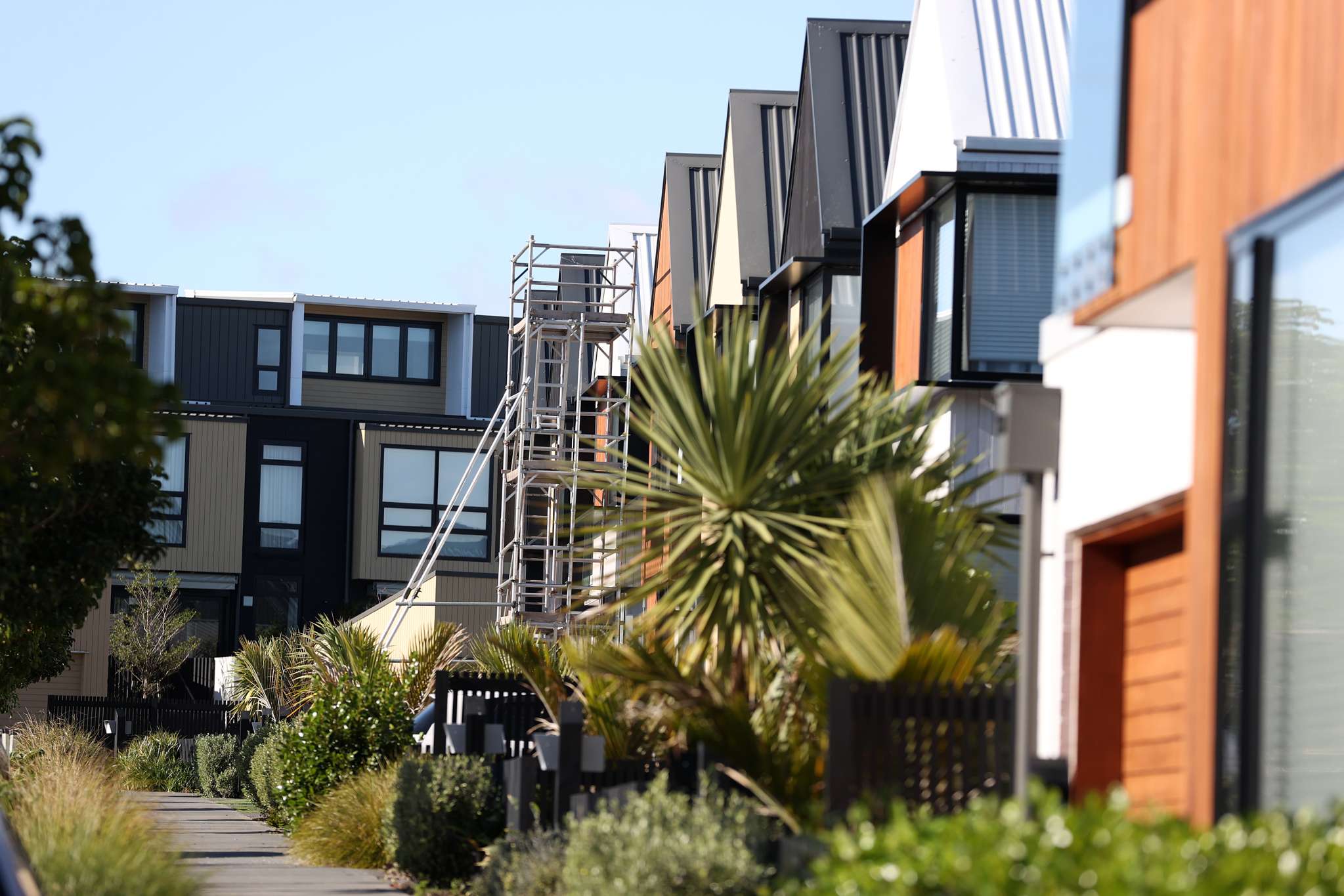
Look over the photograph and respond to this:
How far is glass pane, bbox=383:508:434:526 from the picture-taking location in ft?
158

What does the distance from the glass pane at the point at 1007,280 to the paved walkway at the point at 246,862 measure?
692 centimetres

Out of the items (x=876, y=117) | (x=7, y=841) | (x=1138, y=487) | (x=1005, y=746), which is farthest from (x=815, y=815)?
(x=876, y=117)

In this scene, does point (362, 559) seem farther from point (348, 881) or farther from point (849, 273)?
point (348, 881)

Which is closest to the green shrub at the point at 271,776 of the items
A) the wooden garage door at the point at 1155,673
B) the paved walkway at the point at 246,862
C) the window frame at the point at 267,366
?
the paved walkway at the point at 246,862

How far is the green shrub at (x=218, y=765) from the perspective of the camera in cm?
2981

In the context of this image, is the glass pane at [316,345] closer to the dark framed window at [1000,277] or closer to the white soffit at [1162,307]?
the dark framed window at [1000,277]

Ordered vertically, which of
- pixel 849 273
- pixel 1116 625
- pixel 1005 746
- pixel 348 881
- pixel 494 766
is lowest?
pixel 348 881

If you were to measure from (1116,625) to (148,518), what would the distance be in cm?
706

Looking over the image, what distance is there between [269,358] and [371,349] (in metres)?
2.86

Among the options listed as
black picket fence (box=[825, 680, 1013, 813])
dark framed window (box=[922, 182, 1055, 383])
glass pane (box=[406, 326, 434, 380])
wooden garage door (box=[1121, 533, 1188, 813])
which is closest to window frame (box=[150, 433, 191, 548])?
glass pane (box=[406, 326, 434, 380])

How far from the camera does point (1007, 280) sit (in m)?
16.0

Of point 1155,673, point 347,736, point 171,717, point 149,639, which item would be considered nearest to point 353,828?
point 347,736

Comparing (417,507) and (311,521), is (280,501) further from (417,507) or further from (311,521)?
(417,507)

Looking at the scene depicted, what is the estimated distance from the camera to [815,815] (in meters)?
9.64
